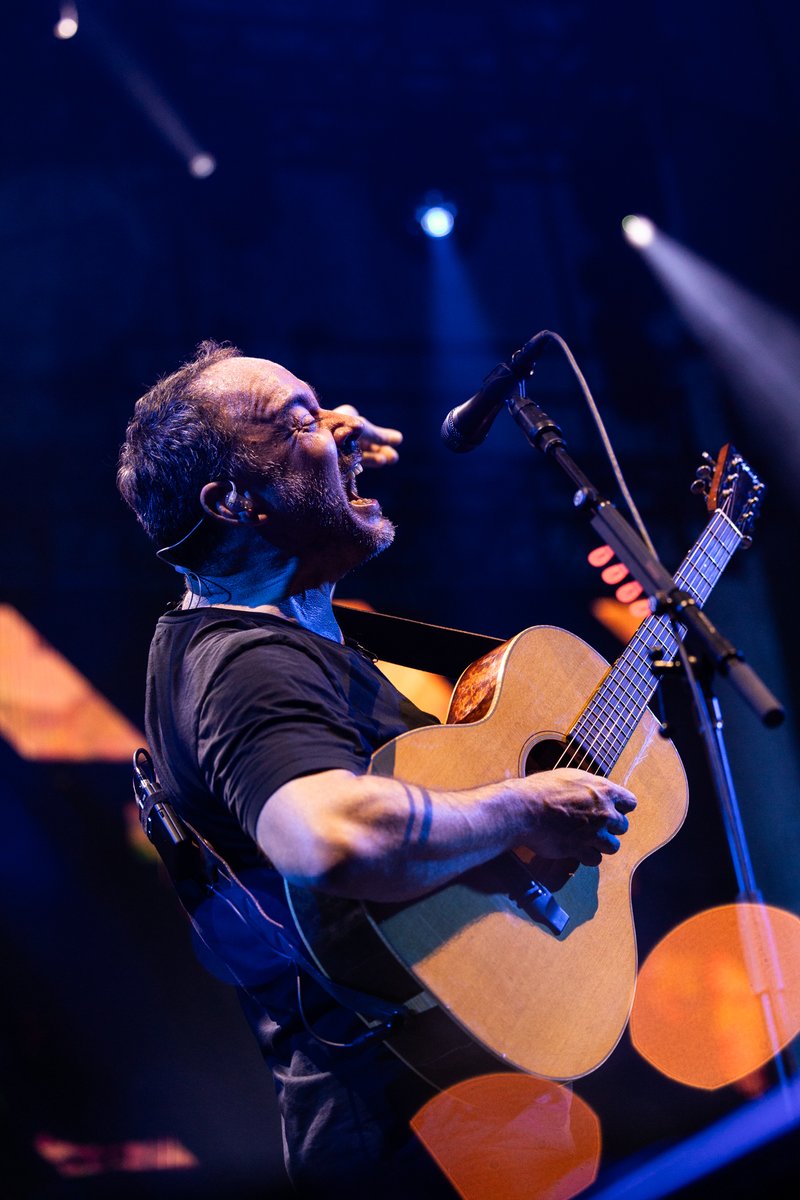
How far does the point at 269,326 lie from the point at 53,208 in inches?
62.1

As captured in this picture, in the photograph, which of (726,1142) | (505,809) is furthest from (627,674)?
(726,1142)

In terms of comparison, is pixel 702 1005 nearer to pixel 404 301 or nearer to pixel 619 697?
pixel 619 697

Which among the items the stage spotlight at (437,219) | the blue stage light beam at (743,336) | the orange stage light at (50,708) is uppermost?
the stage spotlight at (437,219)

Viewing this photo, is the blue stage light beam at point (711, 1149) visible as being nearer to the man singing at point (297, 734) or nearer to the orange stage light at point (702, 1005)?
the man singing at point (297, 734)

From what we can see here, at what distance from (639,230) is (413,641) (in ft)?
16.4

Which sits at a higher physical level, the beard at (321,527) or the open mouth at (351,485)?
the open mouth at (351,485)

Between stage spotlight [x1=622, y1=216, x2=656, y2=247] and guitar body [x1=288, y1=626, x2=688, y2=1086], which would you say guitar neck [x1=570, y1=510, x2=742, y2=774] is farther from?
stage spotlight [x1=622, y1=216, x2=656, y2=247]

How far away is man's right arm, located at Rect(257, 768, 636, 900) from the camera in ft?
5.33

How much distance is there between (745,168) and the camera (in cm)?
668

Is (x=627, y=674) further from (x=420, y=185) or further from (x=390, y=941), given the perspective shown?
(x=420, y=185)

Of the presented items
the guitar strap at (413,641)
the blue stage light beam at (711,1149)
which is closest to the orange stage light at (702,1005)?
the guitar strap at (413,641)

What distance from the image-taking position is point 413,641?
282 centimetres

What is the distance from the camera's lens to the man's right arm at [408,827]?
5.33 ft

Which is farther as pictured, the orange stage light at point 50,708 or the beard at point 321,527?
the orange stage light at point 50,708
